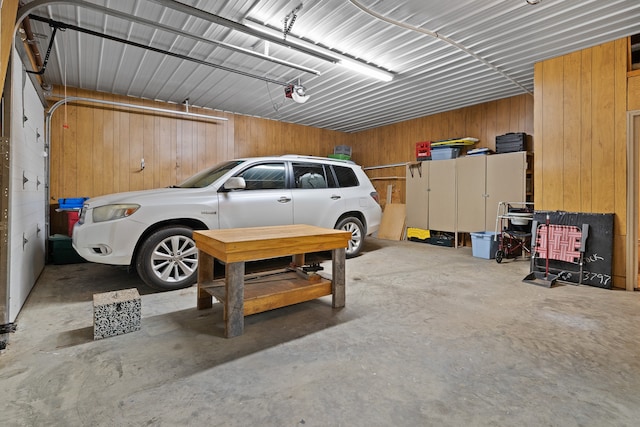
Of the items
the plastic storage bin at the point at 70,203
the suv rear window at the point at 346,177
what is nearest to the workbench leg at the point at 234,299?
the suv rear window at the point at 346,177

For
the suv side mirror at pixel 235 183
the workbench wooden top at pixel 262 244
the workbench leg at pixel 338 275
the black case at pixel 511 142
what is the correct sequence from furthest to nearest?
1. the black case at pixel 511 142
2. the suv side mirror at pixel 235 183
3. the workbench leg at pixel 338 275
4. the workbench wooden top at pixel 262 244

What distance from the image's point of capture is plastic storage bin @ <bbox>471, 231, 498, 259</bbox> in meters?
5.13

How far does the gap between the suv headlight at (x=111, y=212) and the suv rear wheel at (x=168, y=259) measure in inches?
13.0

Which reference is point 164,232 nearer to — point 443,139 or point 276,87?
point 276,87

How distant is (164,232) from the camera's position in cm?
328

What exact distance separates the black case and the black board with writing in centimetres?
202

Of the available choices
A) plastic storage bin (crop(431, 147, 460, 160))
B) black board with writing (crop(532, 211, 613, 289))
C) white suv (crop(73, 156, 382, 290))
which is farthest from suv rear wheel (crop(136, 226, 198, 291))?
plastic storage bin (crop(431, 147, 460, 160))

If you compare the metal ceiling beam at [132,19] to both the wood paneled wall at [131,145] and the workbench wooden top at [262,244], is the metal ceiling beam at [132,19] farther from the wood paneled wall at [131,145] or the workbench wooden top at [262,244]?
the wood paneled wall at [131,145]

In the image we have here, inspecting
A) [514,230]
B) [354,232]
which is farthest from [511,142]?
[354,232]

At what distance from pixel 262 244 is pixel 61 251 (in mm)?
4015

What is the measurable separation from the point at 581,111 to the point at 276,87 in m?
4.45

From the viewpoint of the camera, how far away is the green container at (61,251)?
14.6 ft

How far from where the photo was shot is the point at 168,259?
3.31 meters

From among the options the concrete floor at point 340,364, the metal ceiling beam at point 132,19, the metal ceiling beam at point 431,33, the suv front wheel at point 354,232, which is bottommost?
the concrete floor at point 340,364
